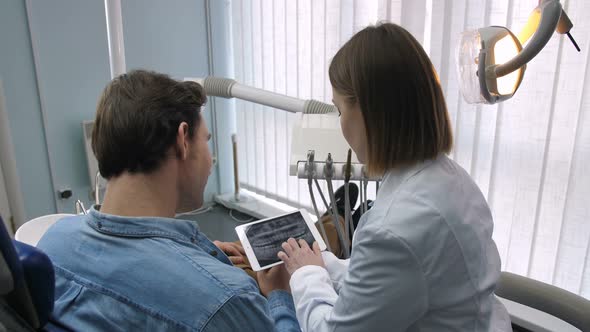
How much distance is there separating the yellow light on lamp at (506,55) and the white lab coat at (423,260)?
0.53 feet

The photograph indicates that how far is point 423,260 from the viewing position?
71cm

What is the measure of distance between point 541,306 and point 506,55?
0.76 meters

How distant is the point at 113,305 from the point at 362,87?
54cm

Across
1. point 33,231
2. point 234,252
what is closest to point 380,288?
point 234,252

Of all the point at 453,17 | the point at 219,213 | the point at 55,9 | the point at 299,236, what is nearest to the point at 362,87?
the point at 299,236

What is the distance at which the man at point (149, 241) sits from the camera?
678 millimetres

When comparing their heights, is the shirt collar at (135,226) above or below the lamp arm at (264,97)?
below

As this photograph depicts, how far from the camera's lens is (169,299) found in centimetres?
67

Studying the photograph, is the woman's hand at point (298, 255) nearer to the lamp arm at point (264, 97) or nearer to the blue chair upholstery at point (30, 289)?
the lamp arm at point (264, 97)

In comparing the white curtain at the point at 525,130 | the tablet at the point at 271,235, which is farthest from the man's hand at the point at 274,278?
the white curtain at the point at 525,130

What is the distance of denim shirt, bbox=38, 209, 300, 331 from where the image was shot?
675 mm

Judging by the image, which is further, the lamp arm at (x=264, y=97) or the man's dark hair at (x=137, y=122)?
the lamp arm at (x=264, y=97)

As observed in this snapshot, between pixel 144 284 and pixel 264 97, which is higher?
pixel 264 97

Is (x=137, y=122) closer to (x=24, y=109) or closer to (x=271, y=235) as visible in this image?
(x=271, y=235)
